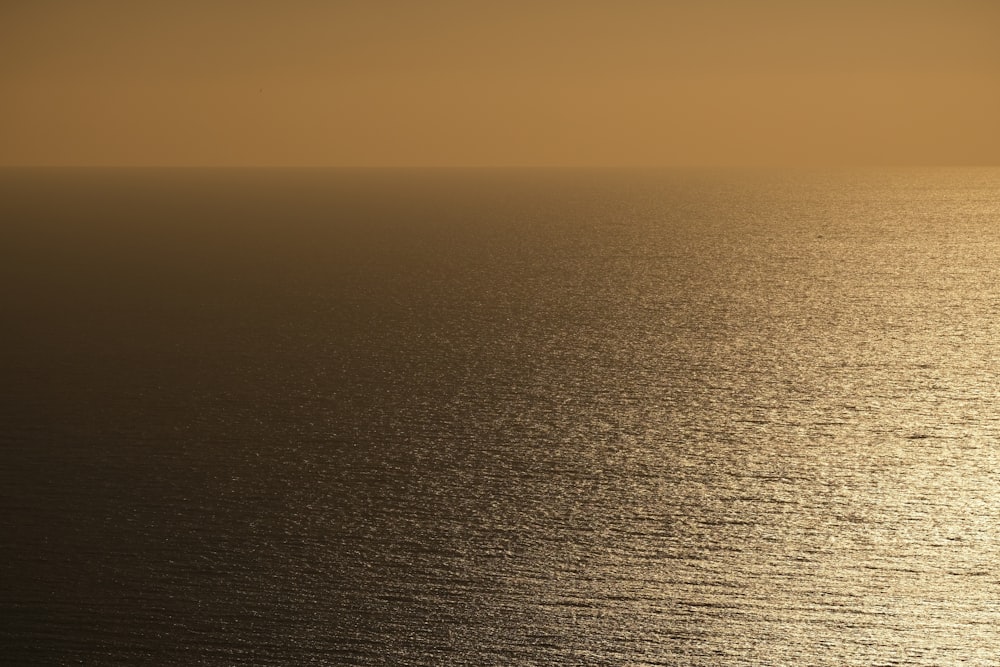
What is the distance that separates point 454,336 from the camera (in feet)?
315

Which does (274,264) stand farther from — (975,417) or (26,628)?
(26,628)

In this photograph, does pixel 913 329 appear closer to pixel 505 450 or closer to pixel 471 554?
pixel 505 450

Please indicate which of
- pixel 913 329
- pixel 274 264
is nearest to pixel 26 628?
pixel 913 329

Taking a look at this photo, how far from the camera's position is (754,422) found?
6869 centimetres

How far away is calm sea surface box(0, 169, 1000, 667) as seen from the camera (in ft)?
134

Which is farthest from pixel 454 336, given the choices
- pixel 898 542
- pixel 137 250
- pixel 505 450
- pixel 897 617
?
pixel 137 250

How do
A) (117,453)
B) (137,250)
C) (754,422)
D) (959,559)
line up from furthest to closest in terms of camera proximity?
(137,250) < (754,422) < (117,453) < (959,559)

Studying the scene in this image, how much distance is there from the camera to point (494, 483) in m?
57.0

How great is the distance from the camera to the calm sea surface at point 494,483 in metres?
40.9

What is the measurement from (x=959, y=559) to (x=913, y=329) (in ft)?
197

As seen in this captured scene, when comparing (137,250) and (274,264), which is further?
(137,250)

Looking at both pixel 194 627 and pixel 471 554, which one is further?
pixel 471 554

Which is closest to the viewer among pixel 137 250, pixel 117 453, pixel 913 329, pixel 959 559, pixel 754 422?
pixel 959 559

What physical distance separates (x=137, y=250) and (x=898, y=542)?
455 ft
